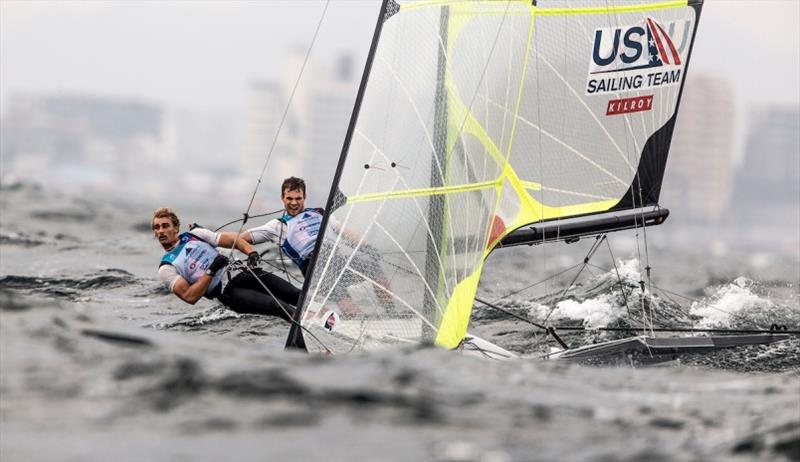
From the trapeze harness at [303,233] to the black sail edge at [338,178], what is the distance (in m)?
0.69

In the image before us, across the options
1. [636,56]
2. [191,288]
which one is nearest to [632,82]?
[636,56]

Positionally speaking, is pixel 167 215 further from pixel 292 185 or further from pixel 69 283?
pixel 69 283

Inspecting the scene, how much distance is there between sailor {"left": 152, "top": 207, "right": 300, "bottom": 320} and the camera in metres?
6.17

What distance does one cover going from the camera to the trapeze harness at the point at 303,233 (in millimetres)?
6500

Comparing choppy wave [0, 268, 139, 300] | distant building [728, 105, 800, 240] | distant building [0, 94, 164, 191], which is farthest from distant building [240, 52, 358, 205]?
choppy wave [0, 268, 139, 300]

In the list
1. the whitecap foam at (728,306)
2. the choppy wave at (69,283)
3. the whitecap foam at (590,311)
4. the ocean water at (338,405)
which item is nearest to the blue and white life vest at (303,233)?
the ocean water at (338,405)

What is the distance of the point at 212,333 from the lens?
7.54m

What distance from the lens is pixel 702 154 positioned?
102625 millimetres

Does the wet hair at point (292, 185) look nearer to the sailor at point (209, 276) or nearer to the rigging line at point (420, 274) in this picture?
the sailor at point (209, 276)

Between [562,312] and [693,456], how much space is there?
5.28 metres

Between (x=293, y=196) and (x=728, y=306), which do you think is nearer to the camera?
(x=293, y=196)

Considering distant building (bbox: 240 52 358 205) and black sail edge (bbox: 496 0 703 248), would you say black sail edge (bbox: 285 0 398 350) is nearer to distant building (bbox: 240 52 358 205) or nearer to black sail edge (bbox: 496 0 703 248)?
black sail edge (bbox: 496 0 703 248)

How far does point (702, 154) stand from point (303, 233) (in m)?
99.4

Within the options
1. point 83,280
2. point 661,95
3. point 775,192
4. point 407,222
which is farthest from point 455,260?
point 775,192
